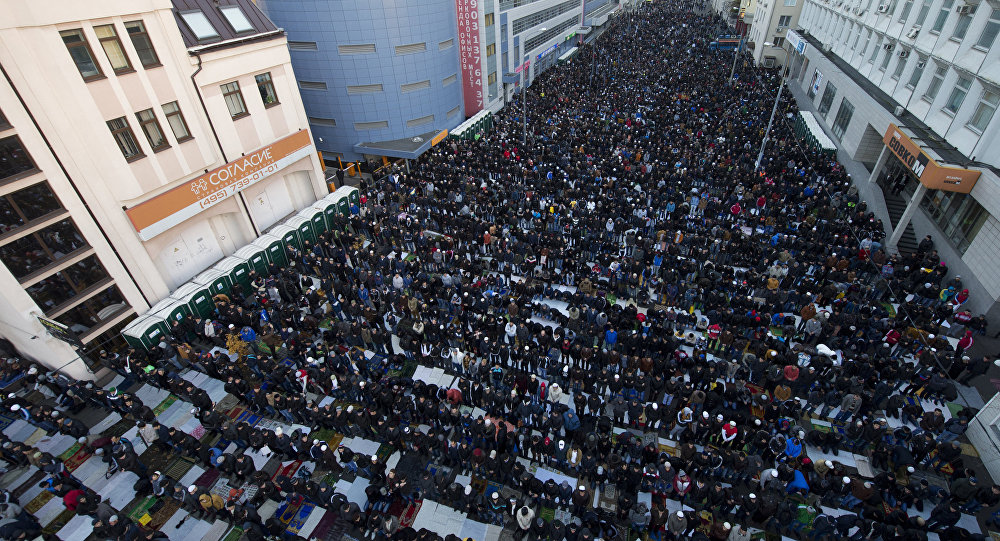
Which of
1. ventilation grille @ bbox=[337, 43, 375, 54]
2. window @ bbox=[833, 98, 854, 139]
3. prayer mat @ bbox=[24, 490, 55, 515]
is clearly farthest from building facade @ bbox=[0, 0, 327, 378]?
window @ bbox=[833, 98, 854, 139]

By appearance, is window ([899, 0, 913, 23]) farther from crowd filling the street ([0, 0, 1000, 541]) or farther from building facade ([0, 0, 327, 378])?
building facade ([0, 0, 327, 378])

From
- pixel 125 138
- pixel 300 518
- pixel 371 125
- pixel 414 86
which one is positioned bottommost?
pixel 300 518

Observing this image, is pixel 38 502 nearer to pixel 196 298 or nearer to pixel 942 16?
pixel 196 298

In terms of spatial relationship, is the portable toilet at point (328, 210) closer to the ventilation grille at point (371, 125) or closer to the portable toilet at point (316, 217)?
the portable toilet at point (316, 217)

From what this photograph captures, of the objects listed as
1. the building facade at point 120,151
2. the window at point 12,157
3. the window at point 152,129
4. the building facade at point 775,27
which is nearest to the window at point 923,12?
the building facade at point 775,27

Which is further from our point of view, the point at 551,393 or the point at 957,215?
the point at 957,215

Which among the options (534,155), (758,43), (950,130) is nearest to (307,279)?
(534,155)

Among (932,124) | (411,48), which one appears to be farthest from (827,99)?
(411,48)
